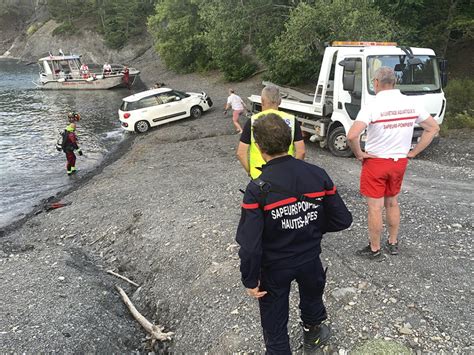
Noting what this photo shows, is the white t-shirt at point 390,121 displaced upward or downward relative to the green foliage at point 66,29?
upward

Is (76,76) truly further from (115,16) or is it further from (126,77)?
(115,16)

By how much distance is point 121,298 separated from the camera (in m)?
5.71

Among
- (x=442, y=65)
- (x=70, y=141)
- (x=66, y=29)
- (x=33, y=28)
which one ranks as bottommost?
(x=33, y=28)

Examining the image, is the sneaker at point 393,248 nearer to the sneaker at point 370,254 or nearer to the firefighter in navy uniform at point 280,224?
the sneaker at point 370,254

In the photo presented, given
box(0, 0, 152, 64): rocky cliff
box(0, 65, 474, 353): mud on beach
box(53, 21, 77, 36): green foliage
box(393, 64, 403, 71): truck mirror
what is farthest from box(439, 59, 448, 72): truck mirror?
box(53, 21, 77, 36): green foliage

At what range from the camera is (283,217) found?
280cm

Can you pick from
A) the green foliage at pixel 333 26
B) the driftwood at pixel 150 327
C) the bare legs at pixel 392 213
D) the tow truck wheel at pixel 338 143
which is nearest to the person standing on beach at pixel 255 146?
the bare legs at pixel 392 213

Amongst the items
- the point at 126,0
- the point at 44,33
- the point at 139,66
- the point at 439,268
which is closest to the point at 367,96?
the point at 439,268

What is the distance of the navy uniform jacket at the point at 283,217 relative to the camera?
2752mm

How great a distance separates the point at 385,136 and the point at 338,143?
656 cm

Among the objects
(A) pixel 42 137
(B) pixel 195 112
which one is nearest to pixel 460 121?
(B) pixel 195 112

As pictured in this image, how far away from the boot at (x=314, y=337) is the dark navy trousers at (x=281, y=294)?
1.28 ft

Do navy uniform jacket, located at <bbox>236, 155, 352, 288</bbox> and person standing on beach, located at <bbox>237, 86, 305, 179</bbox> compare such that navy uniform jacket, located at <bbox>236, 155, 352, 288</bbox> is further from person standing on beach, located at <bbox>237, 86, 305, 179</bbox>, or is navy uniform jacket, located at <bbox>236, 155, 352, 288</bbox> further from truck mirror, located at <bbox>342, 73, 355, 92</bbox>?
truck mirror, located at <bbox>342, 73, 355, 92</bbox>

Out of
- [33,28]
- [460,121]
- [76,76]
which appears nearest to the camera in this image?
[460,121]
